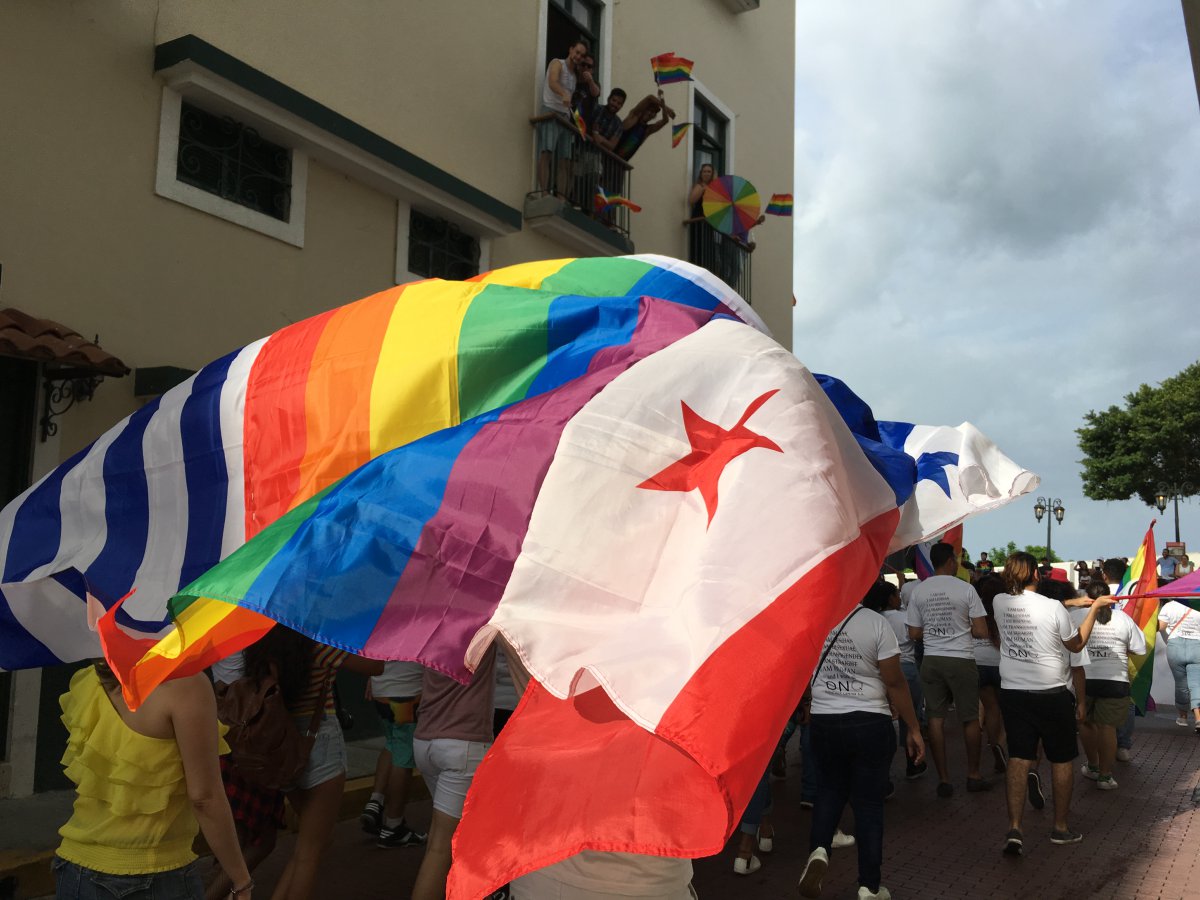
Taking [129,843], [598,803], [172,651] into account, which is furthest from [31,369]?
[598,803]

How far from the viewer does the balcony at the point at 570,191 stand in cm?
1063

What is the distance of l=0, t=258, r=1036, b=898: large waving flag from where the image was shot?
193cm

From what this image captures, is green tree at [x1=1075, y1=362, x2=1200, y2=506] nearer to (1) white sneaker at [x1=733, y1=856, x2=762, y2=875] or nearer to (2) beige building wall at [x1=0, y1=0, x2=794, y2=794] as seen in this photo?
(2) beige building wall at [x1=0, y1=0, x2=794, y2=794]

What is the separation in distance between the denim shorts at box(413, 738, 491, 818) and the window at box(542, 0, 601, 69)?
350 inches

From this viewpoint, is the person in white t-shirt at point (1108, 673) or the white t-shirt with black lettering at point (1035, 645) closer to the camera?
the white t-shirt with black lettering at point (1035, 645)

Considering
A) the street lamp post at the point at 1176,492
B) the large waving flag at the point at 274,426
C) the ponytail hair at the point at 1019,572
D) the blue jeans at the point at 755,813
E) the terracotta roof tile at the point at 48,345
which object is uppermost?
the street lamp post at the point at 1176,492

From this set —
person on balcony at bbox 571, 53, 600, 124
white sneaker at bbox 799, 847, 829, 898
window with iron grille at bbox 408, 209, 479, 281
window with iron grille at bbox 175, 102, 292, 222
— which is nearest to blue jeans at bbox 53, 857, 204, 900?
white sneaker at bbox 799, 847, 829, 898

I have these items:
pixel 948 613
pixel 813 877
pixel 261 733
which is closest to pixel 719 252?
pixel 948 613

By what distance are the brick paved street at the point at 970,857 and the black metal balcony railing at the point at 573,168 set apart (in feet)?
21.2

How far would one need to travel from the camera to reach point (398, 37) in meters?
9.19

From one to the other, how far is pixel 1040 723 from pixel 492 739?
13.1 ft

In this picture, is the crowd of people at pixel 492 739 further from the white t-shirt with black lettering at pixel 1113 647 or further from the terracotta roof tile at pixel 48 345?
the terracotta roof tile at pixel 48 345

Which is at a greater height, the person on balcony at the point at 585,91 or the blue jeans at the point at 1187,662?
the person on balcony at the point at 585,91

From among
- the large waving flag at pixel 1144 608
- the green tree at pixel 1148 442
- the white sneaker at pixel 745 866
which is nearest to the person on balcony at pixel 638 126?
the large waving flag at pixel 1144 608
